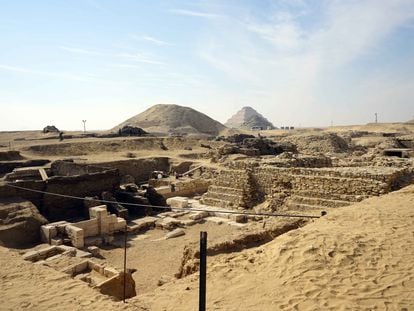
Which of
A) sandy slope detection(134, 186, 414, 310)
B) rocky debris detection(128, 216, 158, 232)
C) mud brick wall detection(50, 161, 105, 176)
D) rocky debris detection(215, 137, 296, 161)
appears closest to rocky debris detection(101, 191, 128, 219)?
rocky debris detection(128, 216, 158, 232)

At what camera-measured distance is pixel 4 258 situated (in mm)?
8797

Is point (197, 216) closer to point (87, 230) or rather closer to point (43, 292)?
point (87, 230)

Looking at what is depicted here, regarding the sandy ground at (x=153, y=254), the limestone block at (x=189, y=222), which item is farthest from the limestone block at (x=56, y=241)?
the limestone block at (x=189, y=222)

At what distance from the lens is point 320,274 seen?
6.21 meters

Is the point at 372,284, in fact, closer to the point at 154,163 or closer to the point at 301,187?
the point at 301,187

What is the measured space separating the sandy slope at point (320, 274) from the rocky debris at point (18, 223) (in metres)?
8.15

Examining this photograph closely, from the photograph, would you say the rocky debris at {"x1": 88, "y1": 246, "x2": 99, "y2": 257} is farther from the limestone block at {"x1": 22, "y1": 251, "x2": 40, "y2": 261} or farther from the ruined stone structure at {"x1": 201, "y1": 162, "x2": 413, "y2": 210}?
the ruined stone structure at {"x1": 201, "y1": 162, "x2": 413, "y2": 210}

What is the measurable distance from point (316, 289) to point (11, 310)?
16.9 ft

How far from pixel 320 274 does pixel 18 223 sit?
1107 cm

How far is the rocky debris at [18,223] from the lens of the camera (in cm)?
1255

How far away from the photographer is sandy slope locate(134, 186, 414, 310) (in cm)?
553

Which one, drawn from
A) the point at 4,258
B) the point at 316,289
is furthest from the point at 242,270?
the point at 4,258

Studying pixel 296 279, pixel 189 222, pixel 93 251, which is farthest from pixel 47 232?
pixel 296 279

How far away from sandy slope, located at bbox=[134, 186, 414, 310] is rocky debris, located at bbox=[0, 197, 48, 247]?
815 centimetres
